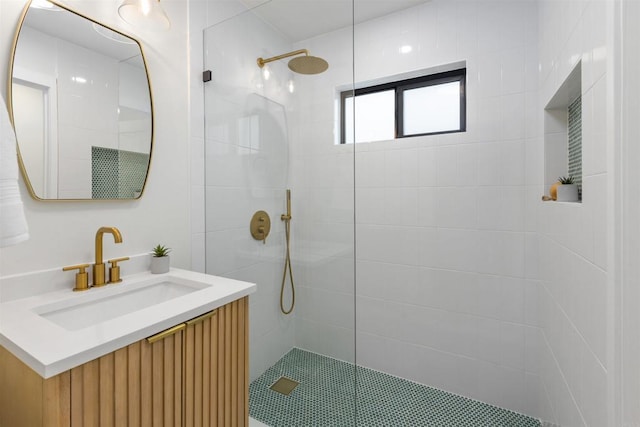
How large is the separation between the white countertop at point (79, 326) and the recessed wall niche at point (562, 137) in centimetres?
154

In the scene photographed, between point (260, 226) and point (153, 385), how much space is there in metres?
0.86

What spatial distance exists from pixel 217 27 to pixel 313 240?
4.42 ft

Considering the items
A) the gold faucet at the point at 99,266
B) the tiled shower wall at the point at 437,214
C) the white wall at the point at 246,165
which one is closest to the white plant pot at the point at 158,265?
the gold faucet at the point at 99,266

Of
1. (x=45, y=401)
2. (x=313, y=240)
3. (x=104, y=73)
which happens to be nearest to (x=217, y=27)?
(x=104, y=73)

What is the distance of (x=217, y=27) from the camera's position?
5.64 feet

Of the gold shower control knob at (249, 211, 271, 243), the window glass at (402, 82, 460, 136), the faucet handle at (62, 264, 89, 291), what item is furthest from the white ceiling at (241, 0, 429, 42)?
the faucet handle at (62, 264, 89, 291)

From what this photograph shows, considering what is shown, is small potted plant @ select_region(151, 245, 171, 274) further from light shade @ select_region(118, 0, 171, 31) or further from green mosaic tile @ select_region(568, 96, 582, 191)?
green mosaic tile @ select_region(568, 96, 582, 191)

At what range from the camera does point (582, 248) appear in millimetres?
940

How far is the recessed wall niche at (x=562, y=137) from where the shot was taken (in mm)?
1272

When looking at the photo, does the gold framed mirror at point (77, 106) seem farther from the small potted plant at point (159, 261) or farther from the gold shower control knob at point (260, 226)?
the gold shower control knob at point (260, 226)

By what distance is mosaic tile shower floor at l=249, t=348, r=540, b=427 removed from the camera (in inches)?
57.8

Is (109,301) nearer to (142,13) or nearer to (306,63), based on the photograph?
(142,13)

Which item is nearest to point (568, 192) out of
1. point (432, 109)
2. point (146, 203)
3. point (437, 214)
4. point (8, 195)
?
point (437, 214)

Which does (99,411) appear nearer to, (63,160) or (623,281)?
(63,160)
